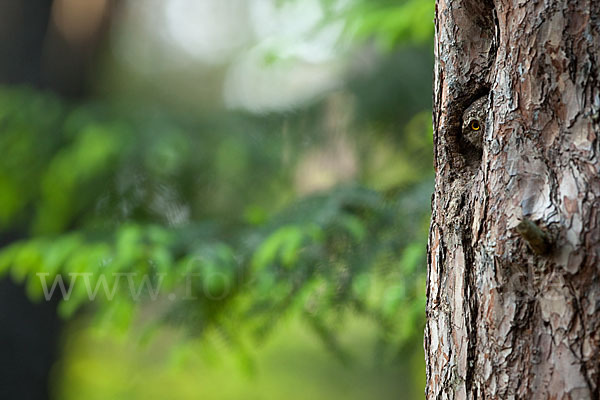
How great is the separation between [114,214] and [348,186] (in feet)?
4.00

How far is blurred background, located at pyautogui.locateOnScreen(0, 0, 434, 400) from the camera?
2.30 m

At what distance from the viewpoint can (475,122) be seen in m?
1.02

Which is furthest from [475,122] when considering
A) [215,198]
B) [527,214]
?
[215,198]

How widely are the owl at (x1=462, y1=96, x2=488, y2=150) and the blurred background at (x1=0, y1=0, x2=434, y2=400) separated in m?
0.96

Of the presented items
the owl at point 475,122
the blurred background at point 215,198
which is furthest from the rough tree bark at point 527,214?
the blurred background at point 215,198

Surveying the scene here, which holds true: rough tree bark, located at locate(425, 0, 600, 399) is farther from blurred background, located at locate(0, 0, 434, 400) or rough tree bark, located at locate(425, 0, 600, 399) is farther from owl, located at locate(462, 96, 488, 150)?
blurred background, located at locate(0, 0, 434, 400)

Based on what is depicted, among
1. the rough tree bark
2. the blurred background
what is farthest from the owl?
the blurred background

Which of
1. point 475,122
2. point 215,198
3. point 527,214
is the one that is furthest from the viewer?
point 215,198

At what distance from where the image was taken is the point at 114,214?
296cm

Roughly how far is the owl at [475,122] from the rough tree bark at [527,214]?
0.07 ft

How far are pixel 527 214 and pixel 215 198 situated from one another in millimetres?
2579

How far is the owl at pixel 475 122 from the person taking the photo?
1006 mm

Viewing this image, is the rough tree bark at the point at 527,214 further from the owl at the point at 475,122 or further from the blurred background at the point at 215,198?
the blurred background at the point at 215,198

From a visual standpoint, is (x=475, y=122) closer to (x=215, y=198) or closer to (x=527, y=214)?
(x=527, y=214)
